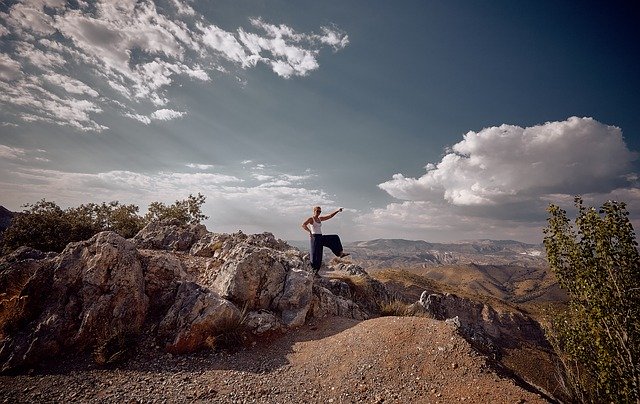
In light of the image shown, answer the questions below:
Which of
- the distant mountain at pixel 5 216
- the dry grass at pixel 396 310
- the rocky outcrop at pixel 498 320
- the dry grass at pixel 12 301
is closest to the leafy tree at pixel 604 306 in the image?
the dry grass at pixel 396 310

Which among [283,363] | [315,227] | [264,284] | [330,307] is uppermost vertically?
[315,227]

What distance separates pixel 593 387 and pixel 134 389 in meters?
15.4

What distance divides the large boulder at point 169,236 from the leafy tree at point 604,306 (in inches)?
925

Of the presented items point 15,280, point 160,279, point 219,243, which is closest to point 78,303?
point 15,280

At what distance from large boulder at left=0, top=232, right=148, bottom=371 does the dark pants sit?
852cm

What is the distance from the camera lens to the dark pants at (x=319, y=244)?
16.0 metres

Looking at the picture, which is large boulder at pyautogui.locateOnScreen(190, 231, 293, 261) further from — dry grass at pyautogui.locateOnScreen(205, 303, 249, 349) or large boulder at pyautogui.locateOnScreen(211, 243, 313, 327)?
dry grass at pyautogui.locateOnScreen(205, 303, 249, 349)

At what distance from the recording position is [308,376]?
9.65 meters

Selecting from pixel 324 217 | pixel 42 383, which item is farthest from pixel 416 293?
pixel 42 383

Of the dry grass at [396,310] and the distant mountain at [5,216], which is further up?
the distant mountain at [5,216]

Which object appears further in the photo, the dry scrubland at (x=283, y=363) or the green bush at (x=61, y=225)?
the green bush at (x=61, y=225)

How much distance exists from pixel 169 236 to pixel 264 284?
12611 millimetres

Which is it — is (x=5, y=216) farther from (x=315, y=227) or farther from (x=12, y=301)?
(x=315, y=227)

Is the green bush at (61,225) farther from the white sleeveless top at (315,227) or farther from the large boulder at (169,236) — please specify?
the white sleeveless top at (315,227)
